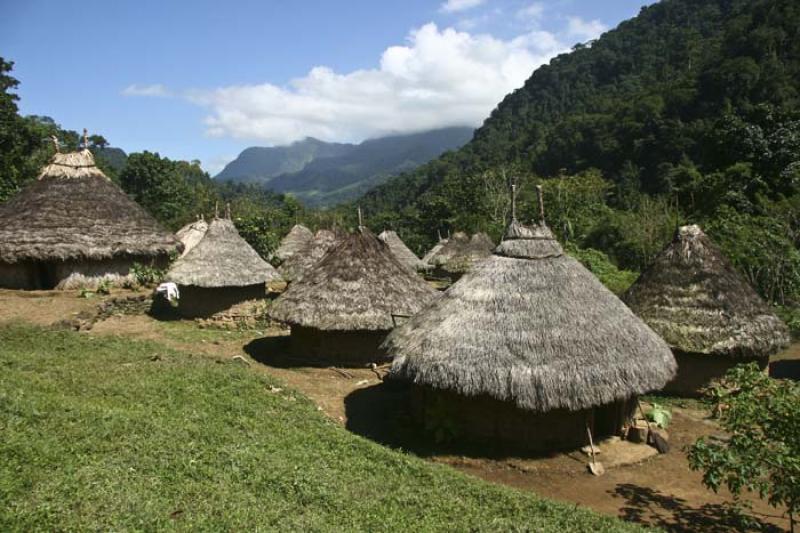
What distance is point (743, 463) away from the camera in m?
5.68

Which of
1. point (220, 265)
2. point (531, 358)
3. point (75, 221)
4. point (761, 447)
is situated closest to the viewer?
point (761, 447)

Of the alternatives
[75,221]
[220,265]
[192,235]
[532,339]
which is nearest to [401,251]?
[192,235]

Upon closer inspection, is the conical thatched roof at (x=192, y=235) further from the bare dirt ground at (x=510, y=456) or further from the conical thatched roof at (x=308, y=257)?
the bare dirt ground at (x=510, y=456)

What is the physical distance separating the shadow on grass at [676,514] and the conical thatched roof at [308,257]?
17210mm

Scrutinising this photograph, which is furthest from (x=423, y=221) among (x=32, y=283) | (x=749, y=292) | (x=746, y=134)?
(x=749, y=292)

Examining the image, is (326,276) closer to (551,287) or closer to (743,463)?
(551,287)

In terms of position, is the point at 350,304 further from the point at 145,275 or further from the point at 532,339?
the point at 145,275

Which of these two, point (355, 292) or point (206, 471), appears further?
point (355, 292)

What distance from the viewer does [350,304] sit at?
44.3 ft

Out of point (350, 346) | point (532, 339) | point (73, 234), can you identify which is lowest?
point (350, 346)

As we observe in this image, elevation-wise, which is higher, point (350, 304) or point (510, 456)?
point (350, 304)

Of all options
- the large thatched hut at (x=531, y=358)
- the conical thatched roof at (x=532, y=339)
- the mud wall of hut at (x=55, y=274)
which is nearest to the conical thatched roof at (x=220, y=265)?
the mud wall of hut at (x=55, y=274)

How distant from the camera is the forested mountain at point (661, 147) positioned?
2688cm

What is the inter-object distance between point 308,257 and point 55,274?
9.57 meters
